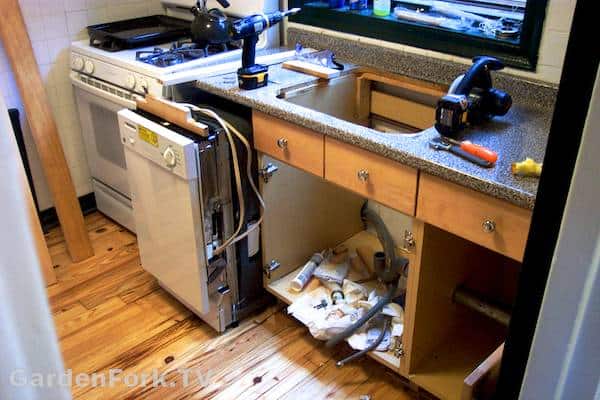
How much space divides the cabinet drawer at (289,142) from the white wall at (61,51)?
123 cm

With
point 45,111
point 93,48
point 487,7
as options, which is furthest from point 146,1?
point 487,7

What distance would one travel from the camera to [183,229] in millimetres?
1965

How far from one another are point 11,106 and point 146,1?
83 centimetres

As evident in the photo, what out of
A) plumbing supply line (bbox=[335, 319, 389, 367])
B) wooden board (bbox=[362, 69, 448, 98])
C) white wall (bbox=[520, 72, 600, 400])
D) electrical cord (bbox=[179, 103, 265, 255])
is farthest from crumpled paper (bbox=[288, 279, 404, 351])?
white wall (bbox=[520, 72, 600, 400])

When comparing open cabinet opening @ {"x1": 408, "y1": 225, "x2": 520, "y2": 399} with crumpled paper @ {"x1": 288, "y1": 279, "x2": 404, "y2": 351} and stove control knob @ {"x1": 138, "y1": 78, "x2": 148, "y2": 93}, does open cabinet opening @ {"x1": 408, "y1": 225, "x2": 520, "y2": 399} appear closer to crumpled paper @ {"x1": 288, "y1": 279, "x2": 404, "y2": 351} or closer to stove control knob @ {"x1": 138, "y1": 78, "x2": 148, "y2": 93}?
crumpled paper @ {"x1": 288, "y1": 279, "x2": 404, "y2": 351}

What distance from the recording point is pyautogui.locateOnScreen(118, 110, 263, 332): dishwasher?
1849mm

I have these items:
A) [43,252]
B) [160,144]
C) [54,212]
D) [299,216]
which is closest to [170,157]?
[160,144]

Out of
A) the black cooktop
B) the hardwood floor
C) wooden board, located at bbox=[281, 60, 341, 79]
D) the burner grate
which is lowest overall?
the hardwood floor

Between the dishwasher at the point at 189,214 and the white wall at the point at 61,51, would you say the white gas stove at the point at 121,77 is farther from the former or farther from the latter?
the dishwasher at the point at 189,214

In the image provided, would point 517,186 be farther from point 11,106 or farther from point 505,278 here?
point 11,106

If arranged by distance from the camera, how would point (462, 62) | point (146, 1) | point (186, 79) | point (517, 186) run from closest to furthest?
point (517, 186)
point (462, 62)
point (186, 79)
point (146, 1)

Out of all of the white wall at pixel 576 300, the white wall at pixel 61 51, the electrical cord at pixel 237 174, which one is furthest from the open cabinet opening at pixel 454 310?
the white wall at pixel 61 51

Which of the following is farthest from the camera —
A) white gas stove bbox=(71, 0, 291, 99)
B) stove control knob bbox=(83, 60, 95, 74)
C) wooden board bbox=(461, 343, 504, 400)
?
stove control knob bbox=(83, 60, 95, 74)

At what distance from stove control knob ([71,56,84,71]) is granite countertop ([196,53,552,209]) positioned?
859 mm
